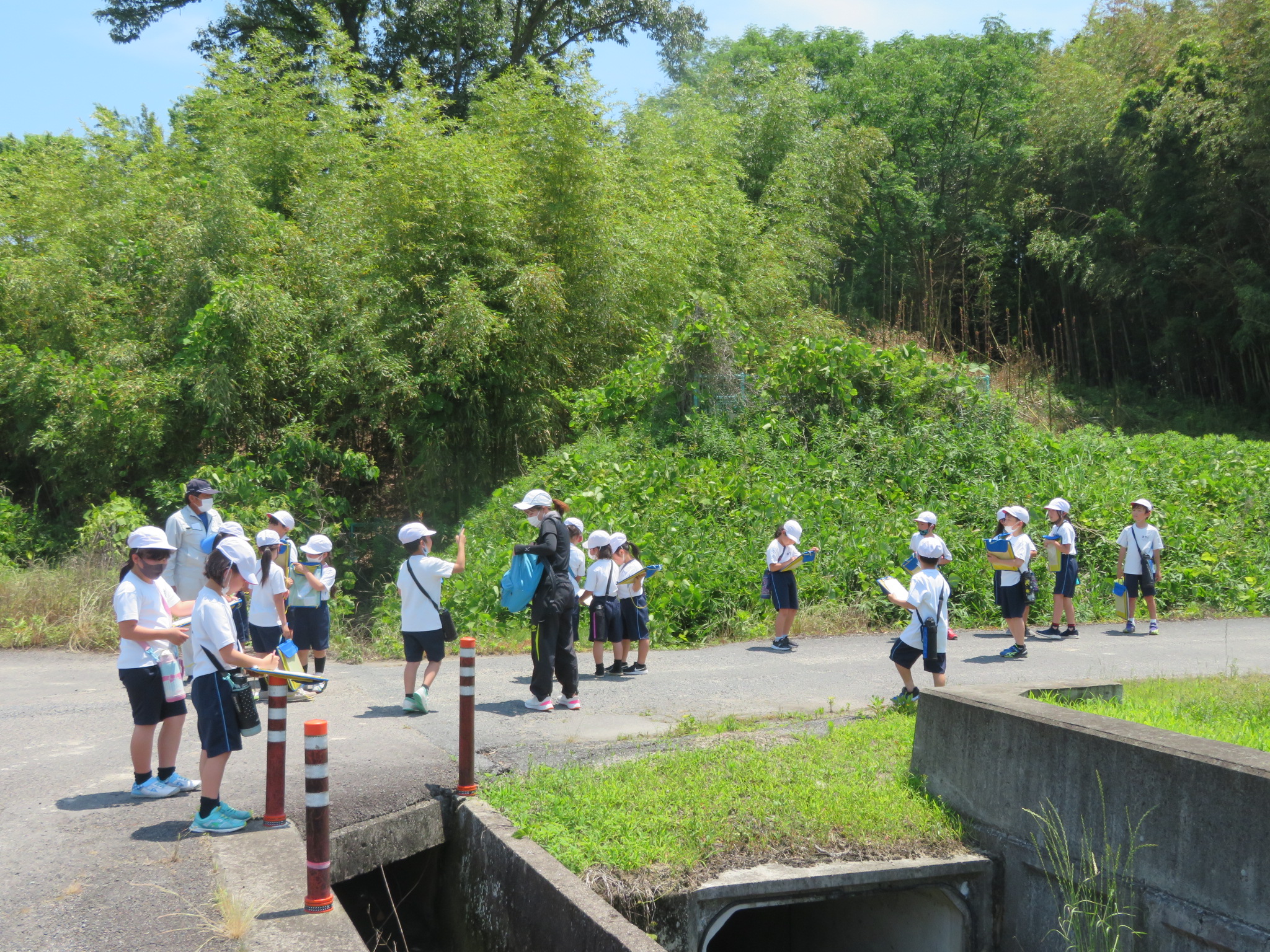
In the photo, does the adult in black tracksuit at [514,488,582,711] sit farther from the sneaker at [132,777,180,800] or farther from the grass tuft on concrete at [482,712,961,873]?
the sneaker at [132,777,180,800]

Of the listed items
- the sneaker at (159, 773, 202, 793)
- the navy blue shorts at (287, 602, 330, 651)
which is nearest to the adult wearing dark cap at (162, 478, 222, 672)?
the navy blue shorts at (287, 602, 330, 651)

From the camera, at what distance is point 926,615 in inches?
316

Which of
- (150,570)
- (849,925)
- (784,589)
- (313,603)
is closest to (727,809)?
(849,925)

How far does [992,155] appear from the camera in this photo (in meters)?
35.0

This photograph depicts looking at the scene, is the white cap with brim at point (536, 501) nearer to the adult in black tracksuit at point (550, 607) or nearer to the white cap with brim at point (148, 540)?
the adult in black tracksuit at point (550, 607)

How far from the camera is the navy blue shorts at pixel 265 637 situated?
8375mm

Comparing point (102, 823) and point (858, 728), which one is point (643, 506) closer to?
point (858, 728)

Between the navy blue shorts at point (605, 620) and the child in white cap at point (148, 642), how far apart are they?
4.36 meters

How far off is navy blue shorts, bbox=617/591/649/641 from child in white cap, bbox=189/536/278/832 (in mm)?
4829

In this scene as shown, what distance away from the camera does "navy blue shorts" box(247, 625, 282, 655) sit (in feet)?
27.5

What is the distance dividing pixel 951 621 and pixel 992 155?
87.5ft

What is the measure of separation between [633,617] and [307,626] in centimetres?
313

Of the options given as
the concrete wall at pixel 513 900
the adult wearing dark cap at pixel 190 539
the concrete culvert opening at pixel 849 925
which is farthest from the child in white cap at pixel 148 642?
the concrete culvert opening at pixel 849 925

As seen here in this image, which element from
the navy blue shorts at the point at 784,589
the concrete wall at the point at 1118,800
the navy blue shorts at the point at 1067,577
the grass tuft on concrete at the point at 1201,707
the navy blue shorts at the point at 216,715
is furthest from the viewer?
the navy blue shorts at the point at 1067,577
